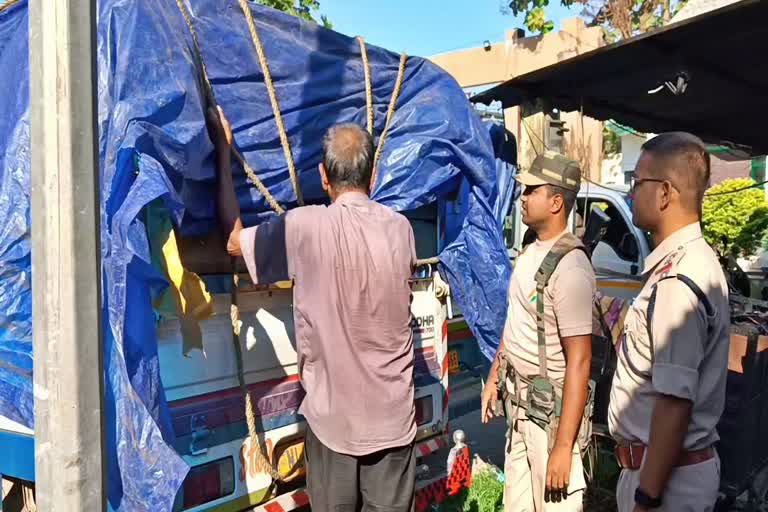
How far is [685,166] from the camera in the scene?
198 cm

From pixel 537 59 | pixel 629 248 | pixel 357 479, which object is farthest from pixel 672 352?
pixel 537 59

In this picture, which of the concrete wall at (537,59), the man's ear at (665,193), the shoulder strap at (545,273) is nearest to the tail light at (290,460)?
the shoulder strap at (545,273)

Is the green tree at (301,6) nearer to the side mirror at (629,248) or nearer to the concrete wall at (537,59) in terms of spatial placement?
the concrete wall at (537,59)

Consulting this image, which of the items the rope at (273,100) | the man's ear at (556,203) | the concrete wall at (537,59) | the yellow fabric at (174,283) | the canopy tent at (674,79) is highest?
the concrete wall at (537,59)

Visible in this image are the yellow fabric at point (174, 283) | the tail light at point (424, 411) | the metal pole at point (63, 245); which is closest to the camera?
the metal pole at point (63, 245)

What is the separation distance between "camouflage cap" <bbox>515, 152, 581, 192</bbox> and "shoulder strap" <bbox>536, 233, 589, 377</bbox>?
241mm

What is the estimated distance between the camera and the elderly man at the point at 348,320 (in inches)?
87.3

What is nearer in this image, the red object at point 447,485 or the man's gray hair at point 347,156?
the man's gray hair at point 347,156

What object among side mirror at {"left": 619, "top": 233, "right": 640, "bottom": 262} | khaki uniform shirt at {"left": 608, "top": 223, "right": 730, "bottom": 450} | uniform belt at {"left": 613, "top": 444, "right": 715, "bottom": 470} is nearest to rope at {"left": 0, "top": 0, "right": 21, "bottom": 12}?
khaki uniform shirt at {"left": 608, "top": 223, "right": 730, "bottom": 450}

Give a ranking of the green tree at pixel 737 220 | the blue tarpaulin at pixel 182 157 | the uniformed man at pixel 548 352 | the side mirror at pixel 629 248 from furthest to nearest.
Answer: the green tree at pixel 737 220 → the side mirror at pixel 629 248 → the uniformed man at pixel 548 352 → the blue tarpaulin at pixel 182 157

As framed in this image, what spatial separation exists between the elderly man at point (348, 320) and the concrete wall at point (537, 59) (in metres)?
10.3

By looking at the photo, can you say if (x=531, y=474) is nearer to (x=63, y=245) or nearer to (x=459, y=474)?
(x=459, y=474)

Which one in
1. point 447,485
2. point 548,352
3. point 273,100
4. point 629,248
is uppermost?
point 273,100

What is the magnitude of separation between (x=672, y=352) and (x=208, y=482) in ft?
5.48
